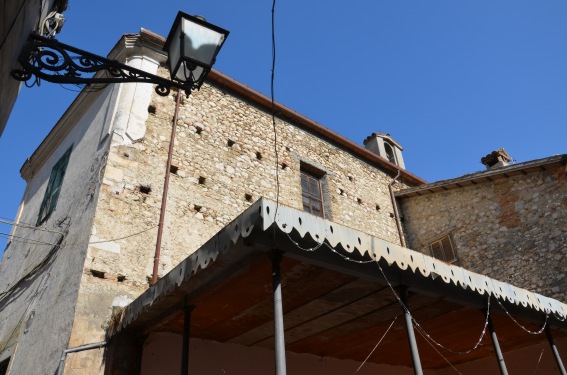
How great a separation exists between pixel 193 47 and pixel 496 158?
1243 cm

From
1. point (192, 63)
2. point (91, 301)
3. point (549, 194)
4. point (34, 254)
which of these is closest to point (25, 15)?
point (192, 63)

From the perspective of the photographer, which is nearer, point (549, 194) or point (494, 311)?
point (494, 311)

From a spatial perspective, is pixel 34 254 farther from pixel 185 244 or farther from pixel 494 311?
pixel 494 311

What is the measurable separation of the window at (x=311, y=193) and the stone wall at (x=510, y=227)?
2931 millimetres

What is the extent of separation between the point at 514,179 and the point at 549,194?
869 millimetres

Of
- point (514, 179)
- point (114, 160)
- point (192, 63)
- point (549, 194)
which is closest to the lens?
point (192, 63)

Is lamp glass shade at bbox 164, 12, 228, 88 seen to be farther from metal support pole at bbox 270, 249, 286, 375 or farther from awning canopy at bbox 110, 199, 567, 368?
metal support pole at bbox 270, 249, 286, 375

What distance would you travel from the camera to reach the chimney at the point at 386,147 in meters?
14.1

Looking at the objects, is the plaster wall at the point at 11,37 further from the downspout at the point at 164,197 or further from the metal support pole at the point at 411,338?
the metal support pole at the point at 411,338

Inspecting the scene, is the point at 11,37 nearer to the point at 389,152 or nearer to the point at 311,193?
the point at 311,193

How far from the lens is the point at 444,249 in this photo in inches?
447

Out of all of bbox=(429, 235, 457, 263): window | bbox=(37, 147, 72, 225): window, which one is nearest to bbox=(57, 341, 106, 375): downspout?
bbox=(37, 147, 72, 225): window

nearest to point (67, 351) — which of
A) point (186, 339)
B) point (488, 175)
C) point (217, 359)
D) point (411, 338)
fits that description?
point (186, 339)

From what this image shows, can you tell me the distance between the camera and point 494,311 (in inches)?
245
